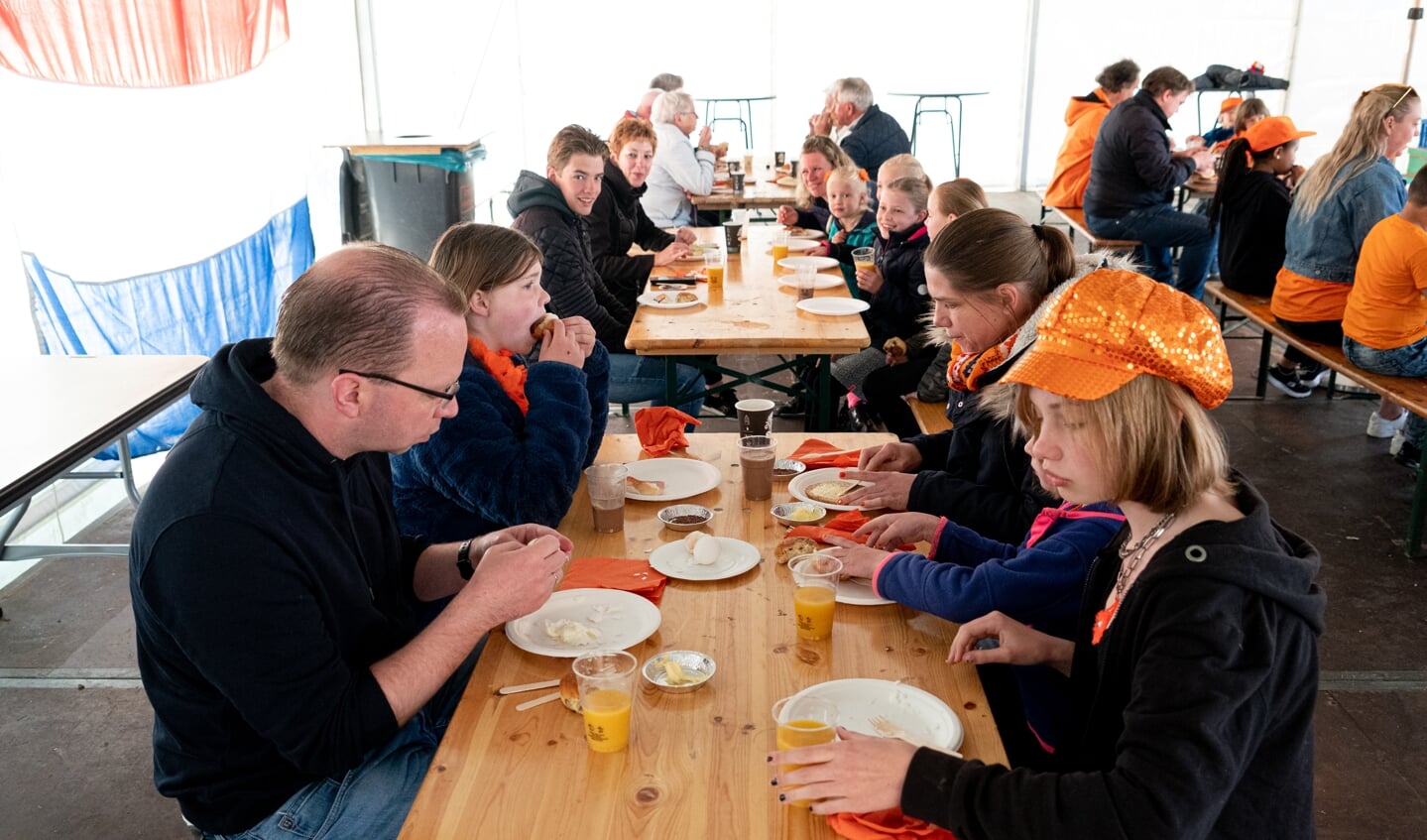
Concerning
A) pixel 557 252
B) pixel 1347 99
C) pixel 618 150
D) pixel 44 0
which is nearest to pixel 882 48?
pixel 1347 99

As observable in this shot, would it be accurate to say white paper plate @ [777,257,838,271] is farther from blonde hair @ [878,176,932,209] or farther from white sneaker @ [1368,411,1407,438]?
white sneaker @ [1368,411,1407,438]

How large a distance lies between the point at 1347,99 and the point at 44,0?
407 inches

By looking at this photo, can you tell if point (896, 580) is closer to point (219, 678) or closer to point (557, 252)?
point (219, 678)

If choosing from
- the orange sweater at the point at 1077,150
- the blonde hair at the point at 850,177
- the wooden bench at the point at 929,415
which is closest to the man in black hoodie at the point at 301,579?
the wooden bench at the point at 929,415

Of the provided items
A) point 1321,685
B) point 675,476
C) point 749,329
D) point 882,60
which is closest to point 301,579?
point 675,476

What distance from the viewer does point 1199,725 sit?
51.3 inches

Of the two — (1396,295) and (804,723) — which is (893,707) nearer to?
(804,723)

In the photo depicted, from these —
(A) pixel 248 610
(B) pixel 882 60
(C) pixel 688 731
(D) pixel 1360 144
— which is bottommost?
(C) pixel 688 731

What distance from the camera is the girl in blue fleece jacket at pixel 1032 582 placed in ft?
6.30

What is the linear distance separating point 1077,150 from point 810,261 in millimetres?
3971

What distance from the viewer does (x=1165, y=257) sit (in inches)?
312

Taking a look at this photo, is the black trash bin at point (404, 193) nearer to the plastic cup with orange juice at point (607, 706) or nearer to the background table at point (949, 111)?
the background table at point (949, 111)

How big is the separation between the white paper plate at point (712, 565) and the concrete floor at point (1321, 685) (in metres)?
1.62

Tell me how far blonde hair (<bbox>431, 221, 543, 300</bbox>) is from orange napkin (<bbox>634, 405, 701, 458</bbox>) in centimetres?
50
